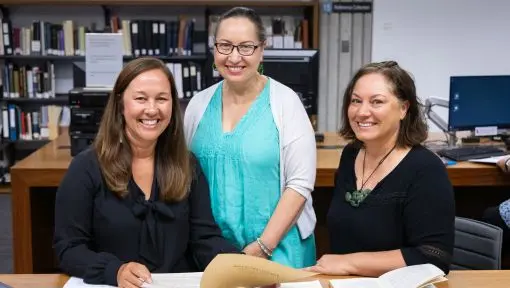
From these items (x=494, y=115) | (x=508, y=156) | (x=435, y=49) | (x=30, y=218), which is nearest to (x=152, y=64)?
(x=30, y=218)

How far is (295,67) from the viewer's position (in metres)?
3.44

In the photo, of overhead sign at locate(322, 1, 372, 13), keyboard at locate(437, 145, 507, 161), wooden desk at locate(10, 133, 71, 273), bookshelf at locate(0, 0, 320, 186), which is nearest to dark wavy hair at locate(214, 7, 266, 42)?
wooden desk at locate(10, 133, 71, 273)

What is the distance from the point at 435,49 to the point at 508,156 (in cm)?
287

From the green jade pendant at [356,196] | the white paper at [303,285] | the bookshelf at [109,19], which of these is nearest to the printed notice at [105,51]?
the green jade pendant at [356,196]

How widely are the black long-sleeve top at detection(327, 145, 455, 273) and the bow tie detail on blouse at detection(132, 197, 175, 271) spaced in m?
0.51

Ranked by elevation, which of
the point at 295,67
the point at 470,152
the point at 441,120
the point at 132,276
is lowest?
the point at 132,276

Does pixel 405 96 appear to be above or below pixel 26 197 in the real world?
above

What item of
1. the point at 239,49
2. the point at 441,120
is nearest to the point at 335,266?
the point at 239,49

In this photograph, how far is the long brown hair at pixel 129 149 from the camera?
1805 millimetres

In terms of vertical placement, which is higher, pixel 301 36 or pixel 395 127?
pixel 301 36

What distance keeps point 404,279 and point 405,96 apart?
553 mm

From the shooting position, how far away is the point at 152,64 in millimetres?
1851

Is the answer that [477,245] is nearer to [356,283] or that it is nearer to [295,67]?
[356,283]

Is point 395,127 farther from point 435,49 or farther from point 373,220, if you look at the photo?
point 435,49
